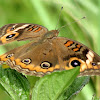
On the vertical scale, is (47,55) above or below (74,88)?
above

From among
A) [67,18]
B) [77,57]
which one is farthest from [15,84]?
[67,18]

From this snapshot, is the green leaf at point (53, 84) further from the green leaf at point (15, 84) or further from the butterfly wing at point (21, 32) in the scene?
the butterfly wing at point (21, 32)

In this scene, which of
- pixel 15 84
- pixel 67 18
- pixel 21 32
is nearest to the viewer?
pixel 15 84

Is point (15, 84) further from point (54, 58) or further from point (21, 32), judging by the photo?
point (21, 32)

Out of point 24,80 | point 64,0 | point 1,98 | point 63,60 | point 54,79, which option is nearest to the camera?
point 54,79

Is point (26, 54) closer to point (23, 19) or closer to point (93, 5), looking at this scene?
point (93, 5)

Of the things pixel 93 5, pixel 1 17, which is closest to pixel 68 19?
pixel 93 5

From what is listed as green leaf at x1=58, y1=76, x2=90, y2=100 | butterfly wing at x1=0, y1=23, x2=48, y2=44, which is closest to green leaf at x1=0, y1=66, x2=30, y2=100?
green leaf at x1=58, y1=76, x2=90, y2=100
